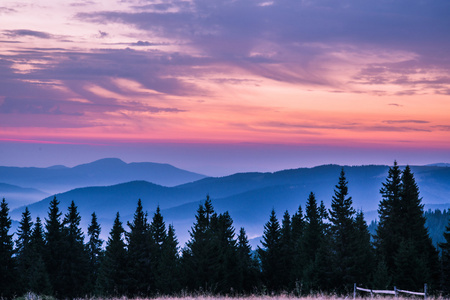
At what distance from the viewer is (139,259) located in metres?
60.6

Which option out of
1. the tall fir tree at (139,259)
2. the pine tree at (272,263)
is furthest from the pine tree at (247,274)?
the tall fir tree at (139,259)

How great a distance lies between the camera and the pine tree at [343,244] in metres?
54.1

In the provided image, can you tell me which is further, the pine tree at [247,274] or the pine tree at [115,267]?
the pine tree at [247,274]

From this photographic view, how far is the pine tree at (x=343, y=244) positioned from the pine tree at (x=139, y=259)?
76.8ft

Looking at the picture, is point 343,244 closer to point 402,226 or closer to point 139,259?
point 402,226

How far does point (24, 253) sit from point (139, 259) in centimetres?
2391

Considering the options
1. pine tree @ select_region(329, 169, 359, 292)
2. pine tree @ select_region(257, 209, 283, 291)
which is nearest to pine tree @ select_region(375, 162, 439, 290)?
pine tree @ select_region(329, 169, 359, 292)

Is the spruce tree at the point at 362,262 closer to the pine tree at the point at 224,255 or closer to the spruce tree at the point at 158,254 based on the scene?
the pine tree at the point at 224,255

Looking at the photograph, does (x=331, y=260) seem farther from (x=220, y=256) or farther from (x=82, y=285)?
(x=82, y=285)

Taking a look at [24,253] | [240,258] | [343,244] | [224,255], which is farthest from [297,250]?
[24,253]

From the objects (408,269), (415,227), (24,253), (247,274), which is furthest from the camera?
(24,253)

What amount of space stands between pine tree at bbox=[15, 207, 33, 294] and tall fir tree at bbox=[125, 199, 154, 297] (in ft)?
42.4

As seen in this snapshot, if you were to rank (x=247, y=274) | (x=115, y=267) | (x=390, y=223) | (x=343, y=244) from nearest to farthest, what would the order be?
(x=343, y=244) → (x=115, y=267) → (x=390, y=223) → (x=247, y=274)

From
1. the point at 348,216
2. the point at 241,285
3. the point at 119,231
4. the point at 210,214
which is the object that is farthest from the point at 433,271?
the point at 119,231
